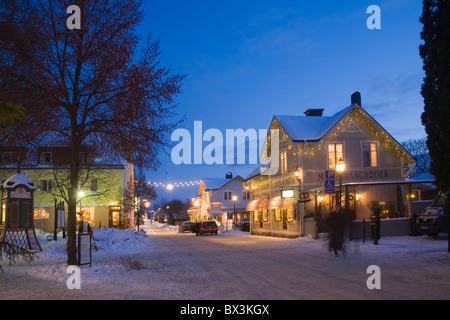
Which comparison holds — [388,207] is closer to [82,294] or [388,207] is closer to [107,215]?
[82,294]

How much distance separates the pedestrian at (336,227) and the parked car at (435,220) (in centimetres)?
650

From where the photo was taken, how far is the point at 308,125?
34906 mm

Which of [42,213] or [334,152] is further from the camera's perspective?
[42,213]

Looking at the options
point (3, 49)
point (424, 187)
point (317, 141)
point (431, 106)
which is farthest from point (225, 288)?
point (424, 187)

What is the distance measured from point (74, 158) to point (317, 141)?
21021 mm

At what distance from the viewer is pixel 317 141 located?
103ft

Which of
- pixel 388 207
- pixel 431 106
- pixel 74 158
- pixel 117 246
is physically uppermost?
pixel 431 106

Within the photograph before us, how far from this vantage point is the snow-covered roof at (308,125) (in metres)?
31.8

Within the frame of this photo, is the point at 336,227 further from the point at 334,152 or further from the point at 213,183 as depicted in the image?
the point at 213,183

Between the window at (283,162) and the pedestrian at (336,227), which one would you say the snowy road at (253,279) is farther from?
the window at (283,162)

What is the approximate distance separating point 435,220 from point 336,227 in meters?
7.31

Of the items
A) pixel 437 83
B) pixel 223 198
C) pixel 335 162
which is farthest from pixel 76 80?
pixel 223 198

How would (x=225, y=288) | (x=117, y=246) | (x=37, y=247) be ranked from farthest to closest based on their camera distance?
(x=117, y=246), (x=37, y=247), (x=225, y=288)

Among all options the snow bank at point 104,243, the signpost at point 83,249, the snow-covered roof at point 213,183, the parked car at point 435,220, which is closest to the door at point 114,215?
the snow bank at point 104,243
